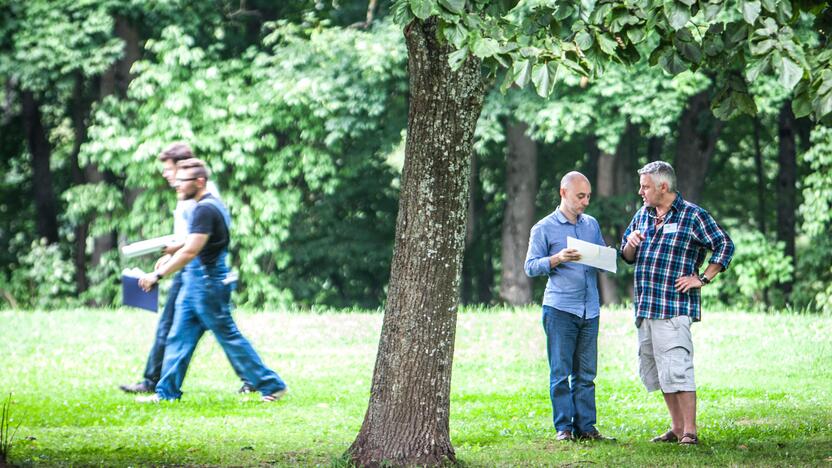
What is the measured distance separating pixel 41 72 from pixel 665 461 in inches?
665

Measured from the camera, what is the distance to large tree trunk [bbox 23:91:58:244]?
2680 centimetres

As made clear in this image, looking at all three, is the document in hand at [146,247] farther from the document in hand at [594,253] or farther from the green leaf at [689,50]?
the green leaf at [689,50]

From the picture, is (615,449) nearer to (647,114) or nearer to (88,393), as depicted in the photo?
(88,393)

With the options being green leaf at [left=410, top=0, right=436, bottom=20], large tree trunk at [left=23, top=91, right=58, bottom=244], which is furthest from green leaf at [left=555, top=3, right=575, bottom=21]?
large tree trunk at [left=23, top=91, right=58, bottom=244]

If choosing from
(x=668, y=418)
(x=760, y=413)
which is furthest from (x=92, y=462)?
(x=760, y=413)

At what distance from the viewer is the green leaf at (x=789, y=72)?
4531 mm

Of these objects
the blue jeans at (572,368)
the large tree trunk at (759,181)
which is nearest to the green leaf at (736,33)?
the blue jeans at (572,368)

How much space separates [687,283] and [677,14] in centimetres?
277

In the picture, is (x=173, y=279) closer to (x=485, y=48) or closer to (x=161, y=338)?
(x=161, y=338)

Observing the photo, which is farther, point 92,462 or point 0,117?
point 0,117

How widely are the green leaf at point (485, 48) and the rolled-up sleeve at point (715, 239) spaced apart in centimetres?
284

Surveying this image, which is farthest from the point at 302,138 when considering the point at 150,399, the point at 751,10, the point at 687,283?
the point at 751,10

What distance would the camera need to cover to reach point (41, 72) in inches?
810

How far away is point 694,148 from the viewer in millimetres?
23422
